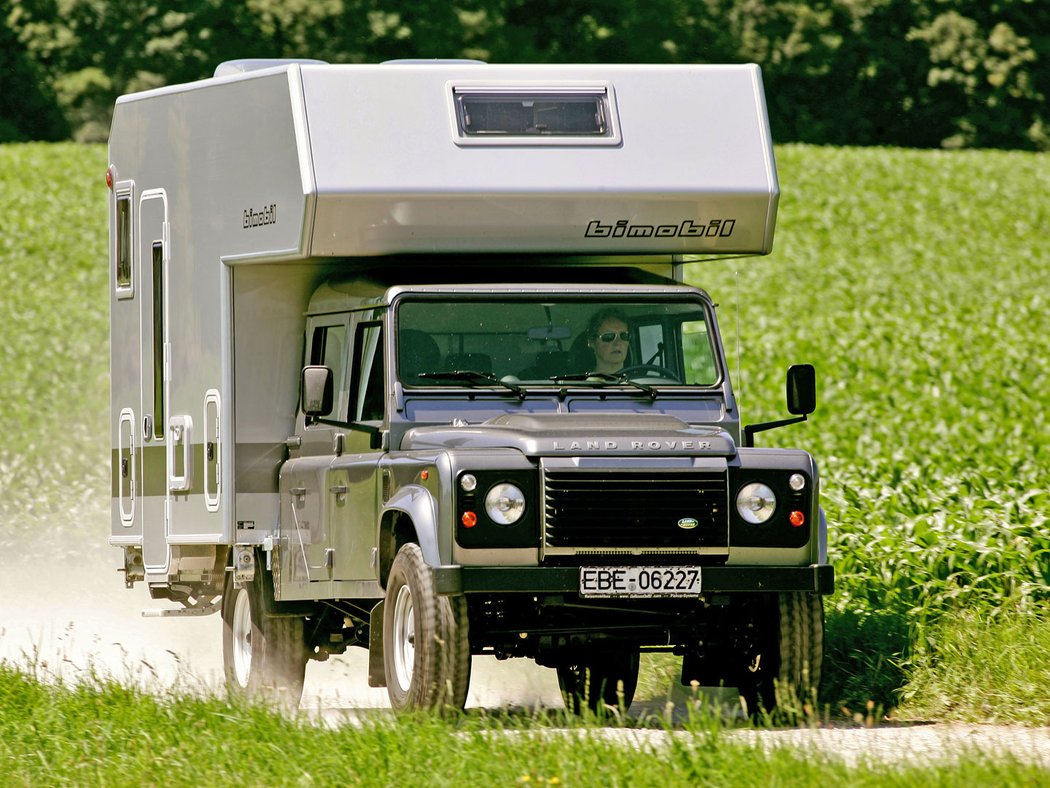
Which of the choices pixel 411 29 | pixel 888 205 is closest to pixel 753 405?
pixel 888 205

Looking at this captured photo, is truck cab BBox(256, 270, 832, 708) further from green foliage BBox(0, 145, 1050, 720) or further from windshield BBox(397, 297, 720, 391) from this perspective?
green foliage BBox(0, 145, 1050, 720)

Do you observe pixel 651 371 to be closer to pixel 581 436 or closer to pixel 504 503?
pixel 581 436

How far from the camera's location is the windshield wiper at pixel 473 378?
10797mm

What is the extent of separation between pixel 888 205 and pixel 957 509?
28.9m

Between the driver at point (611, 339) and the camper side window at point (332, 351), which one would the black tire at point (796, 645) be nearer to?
the driver at point (611, 339)

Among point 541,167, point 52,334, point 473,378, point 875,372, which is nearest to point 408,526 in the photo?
point 473,378

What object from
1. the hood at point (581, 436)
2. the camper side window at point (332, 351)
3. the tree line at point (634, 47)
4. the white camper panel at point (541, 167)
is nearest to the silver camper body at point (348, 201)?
the white camper panel at point (541, 167)

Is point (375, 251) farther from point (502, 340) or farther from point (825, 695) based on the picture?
point (825, 695)

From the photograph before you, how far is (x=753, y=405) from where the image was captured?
75.7 feet

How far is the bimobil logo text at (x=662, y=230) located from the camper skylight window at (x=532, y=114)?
0.50 metres

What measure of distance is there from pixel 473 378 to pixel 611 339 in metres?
0.89

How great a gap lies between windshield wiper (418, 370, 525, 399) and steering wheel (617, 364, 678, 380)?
2.33 feet

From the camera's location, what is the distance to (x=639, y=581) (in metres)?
9.87

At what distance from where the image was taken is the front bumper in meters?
9.55
